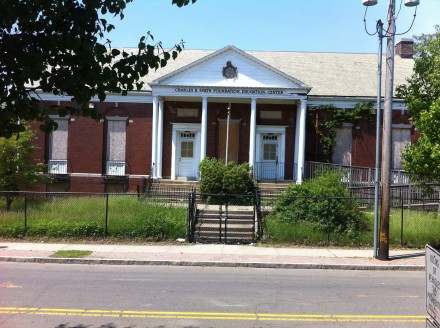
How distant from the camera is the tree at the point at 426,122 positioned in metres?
13.5

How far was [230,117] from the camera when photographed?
1009 inches

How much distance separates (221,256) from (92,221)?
5.09 metres

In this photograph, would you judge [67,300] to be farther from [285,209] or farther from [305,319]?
[285,209]

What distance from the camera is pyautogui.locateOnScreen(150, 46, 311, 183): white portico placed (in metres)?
23.5

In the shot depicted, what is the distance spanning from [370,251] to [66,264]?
9141 millimetres

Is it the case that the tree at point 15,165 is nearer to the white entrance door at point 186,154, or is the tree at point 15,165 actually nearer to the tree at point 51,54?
the white entrance door at point 186,154

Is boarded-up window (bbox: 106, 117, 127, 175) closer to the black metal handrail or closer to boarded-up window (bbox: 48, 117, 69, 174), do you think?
boarded-up window (bbox: 48, 117, 69, 174)

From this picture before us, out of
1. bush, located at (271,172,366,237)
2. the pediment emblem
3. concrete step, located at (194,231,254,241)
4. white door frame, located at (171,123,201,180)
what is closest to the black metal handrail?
white door frame, located at (171,123,201,180)

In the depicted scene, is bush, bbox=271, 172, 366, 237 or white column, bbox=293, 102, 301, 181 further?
white column, bbox=293, 102, 301, 181

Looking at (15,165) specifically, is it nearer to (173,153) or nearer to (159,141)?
(159,141)

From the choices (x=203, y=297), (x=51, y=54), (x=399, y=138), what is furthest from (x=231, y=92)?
(x=51, y=54)

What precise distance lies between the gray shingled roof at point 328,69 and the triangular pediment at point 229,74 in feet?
9.76

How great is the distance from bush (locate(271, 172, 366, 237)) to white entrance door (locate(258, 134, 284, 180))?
8.49 metres

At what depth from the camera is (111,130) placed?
1021 inches
